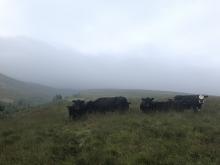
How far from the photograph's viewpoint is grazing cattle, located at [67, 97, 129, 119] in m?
24.2

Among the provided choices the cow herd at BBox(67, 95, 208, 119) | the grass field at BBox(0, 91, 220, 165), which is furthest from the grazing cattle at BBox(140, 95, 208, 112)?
the grass field at BBox(0, 91, 220, 165)

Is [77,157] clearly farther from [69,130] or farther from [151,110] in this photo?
[151,110]

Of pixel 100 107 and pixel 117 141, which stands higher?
pixel 100 107

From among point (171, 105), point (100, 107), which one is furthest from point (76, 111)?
point (171, 105)

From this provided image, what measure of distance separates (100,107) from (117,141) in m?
10.0

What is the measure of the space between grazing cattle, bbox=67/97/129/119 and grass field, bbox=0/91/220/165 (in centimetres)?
224

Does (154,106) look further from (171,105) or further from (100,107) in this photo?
(100,107)

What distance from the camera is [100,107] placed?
2567 cm

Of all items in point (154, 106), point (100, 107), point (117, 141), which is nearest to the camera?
point (117, 141)

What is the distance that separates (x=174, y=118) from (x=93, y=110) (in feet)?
21.1

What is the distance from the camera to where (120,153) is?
1412 centimetres

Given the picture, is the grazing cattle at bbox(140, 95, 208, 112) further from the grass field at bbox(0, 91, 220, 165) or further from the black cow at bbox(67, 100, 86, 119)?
the black cow at bbox(67, 100, 86, 119)

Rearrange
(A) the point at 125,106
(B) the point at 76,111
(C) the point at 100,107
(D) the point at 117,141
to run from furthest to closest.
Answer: (A) the point at 125,106 → (C) the point at 100,107 → (B) the point at 76,111 → (D) the point at 117,141

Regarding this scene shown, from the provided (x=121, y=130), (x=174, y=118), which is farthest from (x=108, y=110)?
(x=121, y=130)
